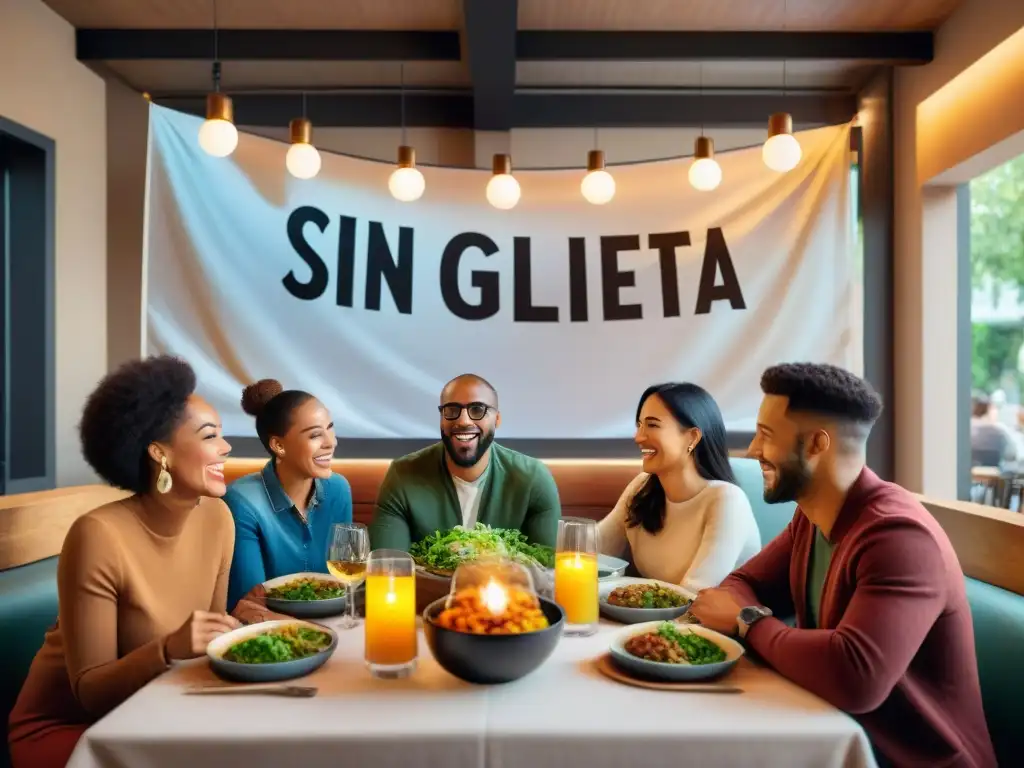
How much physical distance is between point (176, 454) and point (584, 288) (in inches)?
108

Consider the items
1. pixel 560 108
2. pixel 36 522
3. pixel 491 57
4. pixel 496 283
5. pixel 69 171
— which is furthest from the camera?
pixel 560 108

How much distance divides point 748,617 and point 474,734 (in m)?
0.66

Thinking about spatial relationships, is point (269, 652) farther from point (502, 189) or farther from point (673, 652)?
point (502, 189)

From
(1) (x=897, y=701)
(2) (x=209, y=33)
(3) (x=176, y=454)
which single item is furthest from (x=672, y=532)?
(2) (x=209, y=33)

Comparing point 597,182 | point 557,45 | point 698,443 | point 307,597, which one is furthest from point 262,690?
point 557,45

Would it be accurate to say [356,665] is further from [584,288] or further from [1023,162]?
[1023,162]

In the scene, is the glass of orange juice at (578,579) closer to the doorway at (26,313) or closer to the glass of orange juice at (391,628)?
the glass of orange juice at (391,628)

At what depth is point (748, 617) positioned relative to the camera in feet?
4.87

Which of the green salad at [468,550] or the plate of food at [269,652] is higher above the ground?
the green salad at [468,550]

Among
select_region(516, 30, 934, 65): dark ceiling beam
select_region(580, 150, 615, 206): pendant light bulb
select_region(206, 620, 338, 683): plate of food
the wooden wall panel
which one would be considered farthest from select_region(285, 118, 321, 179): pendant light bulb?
select_region(206, 620, 338, 683): plate of food

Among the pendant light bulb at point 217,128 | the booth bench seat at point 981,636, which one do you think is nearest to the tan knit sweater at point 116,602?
the booth bench seat at point 981,636

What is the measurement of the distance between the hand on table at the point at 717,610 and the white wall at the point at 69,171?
344cm

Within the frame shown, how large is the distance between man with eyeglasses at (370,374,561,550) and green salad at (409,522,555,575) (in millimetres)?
489

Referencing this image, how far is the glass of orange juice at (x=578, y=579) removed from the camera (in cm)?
158
